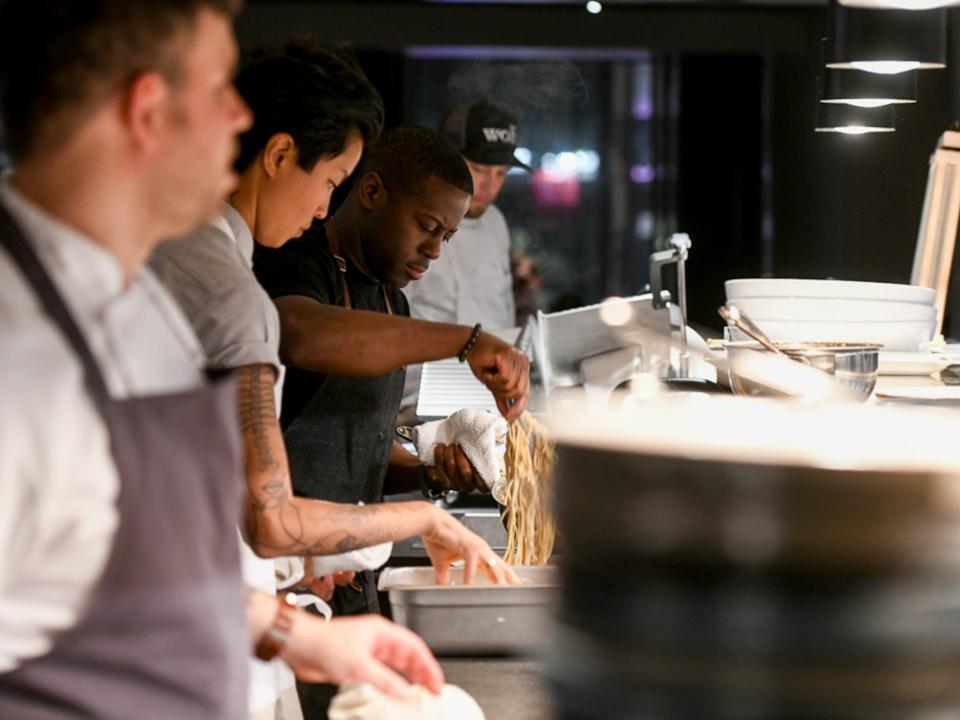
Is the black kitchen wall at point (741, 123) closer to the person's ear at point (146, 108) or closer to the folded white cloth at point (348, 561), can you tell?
the folded white cloth at point (348, 561)

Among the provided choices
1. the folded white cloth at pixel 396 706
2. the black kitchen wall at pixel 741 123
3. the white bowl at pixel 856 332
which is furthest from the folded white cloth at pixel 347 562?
the black kitchen wall at pixel 741 123

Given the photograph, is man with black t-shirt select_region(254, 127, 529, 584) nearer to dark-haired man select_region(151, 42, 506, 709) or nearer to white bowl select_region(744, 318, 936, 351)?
dark-haired man select_region(151, 42, 506, 709)

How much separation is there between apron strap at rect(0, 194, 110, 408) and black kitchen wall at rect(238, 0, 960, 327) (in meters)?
5.93

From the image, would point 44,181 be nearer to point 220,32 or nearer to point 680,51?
point 220,32

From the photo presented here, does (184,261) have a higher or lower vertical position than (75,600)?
higher

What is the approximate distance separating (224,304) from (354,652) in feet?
1.81

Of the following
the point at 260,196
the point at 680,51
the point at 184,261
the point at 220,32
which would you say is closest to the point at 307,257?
the point at 260,196

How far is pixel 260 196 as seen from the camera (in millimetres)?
2033

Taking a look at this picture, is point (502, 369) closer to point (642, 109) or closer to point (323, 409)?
point (323, 409)

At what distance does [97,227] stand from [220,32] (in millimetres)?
190

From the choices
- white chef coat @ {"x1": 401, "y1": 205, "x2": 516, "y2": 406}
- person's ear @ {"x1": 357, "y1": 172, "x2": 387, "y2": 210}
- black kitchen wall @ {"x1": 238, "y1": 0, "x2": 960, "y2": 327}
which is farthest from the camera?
black kitchen wall @ {"x1": 238, "y1": 0, "x2": 960, "y2": 327}

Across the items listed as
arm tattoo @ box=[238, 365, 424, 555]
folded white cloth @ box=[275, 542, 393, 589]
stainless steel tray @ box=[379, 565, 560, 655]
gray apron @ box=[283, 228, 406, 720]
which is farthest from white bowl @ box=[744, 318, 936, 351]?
arm tattoo @ box=[238, 365, 424, 555]

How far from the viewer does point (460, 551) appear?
1995 mm

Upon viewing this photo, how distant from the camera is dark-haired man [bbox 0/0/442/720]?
1.02 meters
